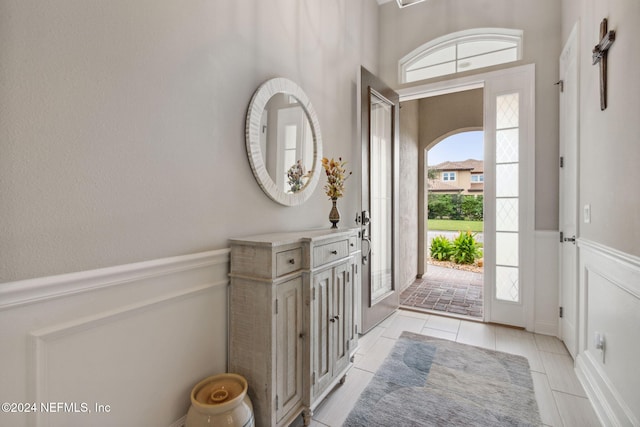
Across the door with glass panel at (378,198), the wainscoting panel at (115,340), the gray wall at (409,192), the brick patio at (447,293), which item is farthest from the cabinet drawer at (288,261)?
the gray wall at (409,192)

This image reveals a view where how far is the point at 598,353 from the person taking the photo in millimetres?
1821

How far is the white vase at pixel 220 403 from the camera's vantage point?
4.10 ft

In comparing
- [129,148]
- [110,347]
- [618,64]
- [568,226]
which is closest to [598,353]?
[568,226]

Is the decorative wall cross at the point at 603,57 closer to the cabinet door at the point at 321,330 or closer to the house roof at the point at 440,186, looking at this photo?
the cabinet door at the point at 321,330

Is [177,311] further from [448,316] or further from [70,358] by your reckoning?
[448,316]

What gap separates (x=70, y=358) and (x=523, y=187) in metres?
3.55

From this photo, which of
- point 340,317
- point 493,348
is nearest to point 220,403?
point 340,317

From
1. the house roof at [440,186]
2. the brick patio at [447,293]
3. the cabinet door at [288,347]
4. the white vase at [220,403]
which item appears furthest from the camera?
the house roof at [440,186]

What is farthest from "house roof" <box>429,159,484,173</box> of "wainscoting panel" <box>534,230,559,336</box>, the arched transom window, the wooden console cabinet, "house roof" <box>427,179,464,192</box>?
the wooden console cabinet

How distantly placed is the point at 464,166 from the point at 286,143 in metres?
13.7

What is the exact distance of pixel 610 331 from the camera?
164cm

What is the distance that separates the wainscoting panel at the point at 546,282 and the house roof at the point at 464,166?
1077 centimetres

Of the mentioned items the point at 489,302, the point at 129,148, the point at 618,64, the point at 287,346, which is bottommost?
the point at 489,302

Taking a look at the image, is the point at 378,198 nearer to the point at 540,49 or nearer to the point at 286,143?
the point at 286,143
